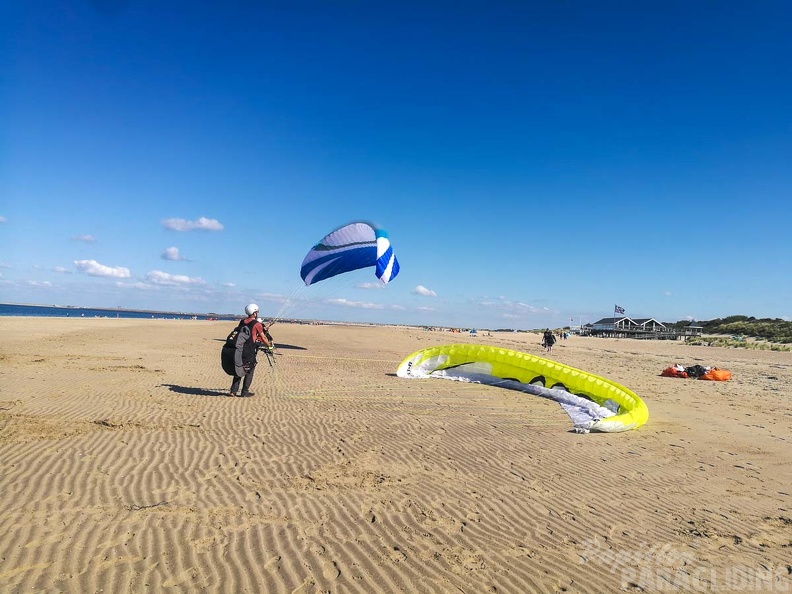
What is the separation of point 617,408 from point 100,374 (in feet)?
41.0

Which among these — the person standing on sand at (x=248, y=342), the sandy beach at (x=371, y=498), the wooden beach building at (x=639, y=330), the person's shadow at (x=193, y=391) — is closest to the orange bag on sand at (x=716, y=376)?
the sandy beach at (x=371, y=498)

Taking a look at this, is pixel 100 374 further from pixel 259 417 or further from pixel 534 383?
pixel 534 383

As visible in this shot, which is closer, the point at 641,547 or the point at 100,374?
the point at 641,547

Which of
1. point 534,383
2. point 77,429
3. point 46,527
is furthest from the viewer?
point 534,383

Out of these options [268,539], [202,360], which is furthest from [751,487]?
[202,360]

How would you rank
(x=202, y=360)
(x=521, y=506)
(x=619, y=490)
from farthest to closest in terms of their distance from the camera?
(x=202, y=360) → (x=619, y=490) → (x=521, y=506)

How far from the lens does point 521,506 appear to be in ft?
15.7

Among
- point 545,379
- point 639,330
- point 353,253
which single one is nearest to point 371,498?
point 545,379

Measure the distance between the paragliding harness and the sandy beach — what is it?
2.54 ft

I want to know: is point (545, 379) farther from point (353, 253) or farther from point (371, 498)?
point (353, 253)

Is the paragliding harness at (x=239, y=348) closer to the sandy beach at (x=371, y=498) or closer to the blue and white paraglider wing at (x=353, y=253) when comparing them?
the sandy beach at (x=371, y=498)

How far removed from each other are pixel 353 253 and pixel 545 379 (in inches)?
387

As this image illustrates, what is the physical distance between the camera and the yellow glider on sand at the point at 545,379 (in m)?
8.75

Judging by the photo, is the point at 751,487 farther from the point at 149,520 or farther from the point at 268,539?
the point at 149,520
